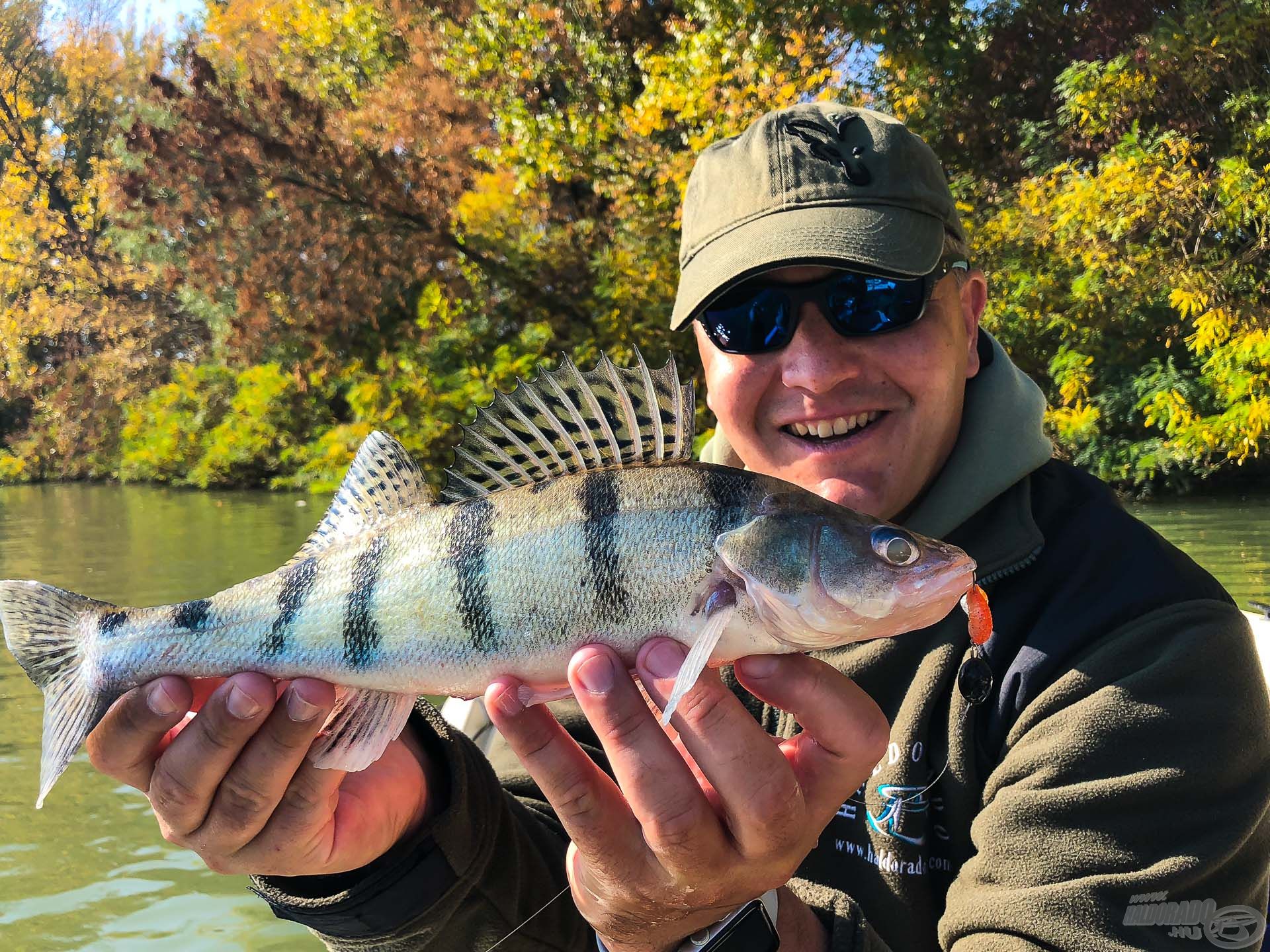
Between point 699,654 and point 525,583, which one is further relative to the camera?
point 525,583

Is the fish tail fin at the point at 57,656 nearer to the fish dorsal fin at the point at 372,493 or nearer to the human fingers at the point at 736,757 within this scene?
the fish dorsal fin at the point at 372,493

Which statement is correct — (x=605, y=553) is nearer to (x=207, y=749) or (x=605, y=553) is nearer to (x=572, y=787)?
(x=572, y=787)

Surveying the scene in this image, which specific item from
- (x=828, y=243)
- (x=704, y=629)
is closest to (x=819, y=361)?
(x=828, y=243)

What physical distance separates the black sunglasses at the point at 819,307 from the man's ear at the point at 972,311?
0.62ft

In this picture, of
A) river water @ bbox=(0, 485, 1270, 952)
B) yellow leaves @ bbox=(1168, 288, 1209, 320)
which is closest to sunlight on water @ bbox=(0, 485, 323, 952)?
river water @ bbox=(0, 485, 1270, 952)

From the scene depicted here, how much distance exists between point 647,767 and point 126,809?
16.5 ft

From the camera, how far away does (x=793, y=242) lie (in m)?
2.44

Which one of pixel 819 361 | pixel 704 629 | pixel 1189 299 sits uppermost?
pixel 1189 299

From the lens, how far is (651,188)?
13.9 m

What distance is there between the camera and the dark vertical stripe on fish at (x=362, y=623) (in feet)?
6.20

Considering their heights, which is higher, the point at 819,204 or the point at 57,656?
the point at 819,204

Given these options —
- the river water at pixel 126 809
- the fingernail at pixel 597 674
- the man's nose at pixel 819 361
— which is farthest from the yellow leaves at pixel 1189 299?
the fingernail at pixel 597 674

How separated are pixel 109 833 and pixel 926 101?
48.6 ft

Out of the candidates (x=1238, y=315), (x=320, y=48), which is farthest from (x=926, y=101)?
(x=320, y=48)
